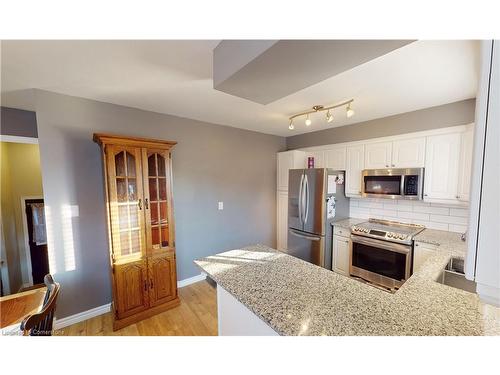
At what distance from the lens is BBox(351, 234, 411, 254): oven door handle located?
90.0 inches

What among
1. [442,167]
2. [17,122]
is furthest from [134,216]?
[442,167]

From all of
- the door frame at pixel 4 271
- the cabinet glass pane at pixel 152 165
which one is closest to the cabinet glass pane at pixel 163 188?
the cabinet glass pane at pixel 152 165

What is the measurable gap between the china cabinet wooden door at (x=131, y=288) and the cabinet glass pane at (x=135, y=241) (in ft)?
0.42

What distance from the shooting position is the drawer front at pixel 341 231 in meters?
2.83

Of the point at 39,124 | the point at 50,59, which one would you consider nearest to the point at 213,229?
the point at 39,124

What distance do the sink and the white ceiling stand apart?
1596 millimetres

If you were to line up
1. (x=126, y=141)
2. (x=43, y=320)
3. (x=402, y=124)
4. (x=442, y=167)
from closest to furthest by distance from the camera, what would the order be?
(x=43, y=320)
(x=126, y=141)
(x=442, y=167)
(x=402, y=124)

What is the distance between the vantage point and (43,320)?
1077 mm

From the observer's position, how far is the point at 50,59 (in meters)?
1.43

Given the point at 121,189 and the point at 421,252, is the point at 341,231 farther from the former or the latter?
the point at 121,189

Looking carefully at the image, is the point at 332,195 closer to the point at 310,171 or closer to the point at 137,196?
the point at 310,171

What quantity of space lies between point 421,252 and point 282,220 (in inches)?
81.5

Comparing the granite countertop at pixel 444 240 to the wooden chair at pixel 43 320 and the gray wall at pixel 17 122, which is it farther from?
the gray wall at pixel 17 122

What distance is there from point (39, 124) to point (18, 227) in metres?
2.10
